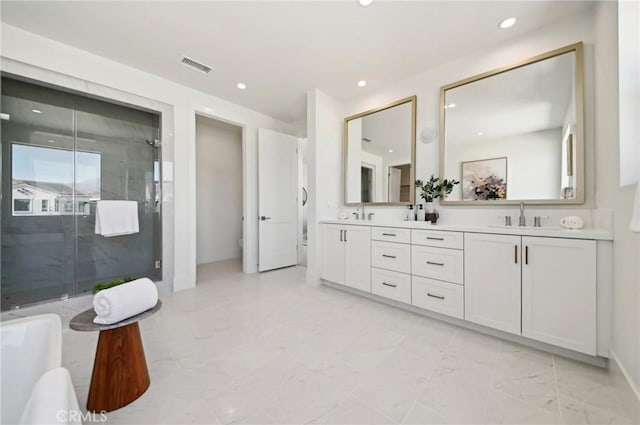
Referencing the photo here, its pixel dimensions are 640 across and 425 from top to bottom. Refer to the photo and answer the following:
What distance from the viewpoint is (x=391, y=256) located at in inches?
103

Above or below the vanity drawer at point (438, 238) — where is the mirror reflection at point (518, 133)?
above

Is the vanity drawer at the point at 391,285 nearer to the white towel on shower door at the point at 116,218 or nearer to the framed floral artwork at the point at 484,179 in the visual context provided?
the framed floral artwork at the point at 484,179

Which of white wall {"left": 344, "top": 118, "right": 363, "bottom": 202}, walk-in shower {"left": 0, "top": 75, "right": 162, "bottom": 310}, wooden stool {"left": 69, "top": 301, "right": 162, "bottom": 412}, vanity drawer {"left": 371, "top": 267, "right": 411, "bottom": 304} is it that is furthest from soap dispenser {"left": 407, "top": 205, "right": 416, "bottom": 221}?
walk-in shower {"left": 0, "top": 75, "right": 162, "bottom": 310}

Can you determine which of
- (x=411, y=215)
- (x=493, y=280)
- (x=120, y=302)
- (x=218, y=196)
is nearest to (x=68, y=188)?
(x=218, y=196)

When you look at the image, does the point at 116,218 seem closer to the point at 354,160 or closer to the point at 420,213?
the point at 354,160

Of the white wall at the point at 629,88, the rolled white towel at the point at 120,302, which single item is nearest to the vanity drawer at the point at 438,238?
the white wall at the point at 629,88

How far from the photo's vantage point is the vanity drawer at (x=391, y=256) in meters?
2.50

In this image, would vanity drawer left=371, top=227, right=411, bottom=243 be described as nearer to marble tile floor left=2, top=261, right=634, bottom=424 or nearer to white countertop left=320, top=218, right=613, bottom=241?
white countertop left=320, top=218, right=613, bottom=241

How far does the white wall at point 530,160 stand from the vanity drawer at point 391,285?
128 centimetres

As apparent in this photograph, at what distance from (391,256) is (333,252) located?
0.84 meters

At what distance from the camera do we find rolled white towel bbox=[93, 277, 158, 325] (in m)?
1.24

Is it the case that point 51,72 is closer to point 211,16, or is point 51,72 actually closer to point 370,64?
point 211,16

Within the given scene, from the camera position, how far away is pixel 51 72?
2.38m

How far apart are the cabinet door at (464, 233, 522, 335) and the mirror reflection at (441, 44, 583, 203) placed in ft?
1.92
